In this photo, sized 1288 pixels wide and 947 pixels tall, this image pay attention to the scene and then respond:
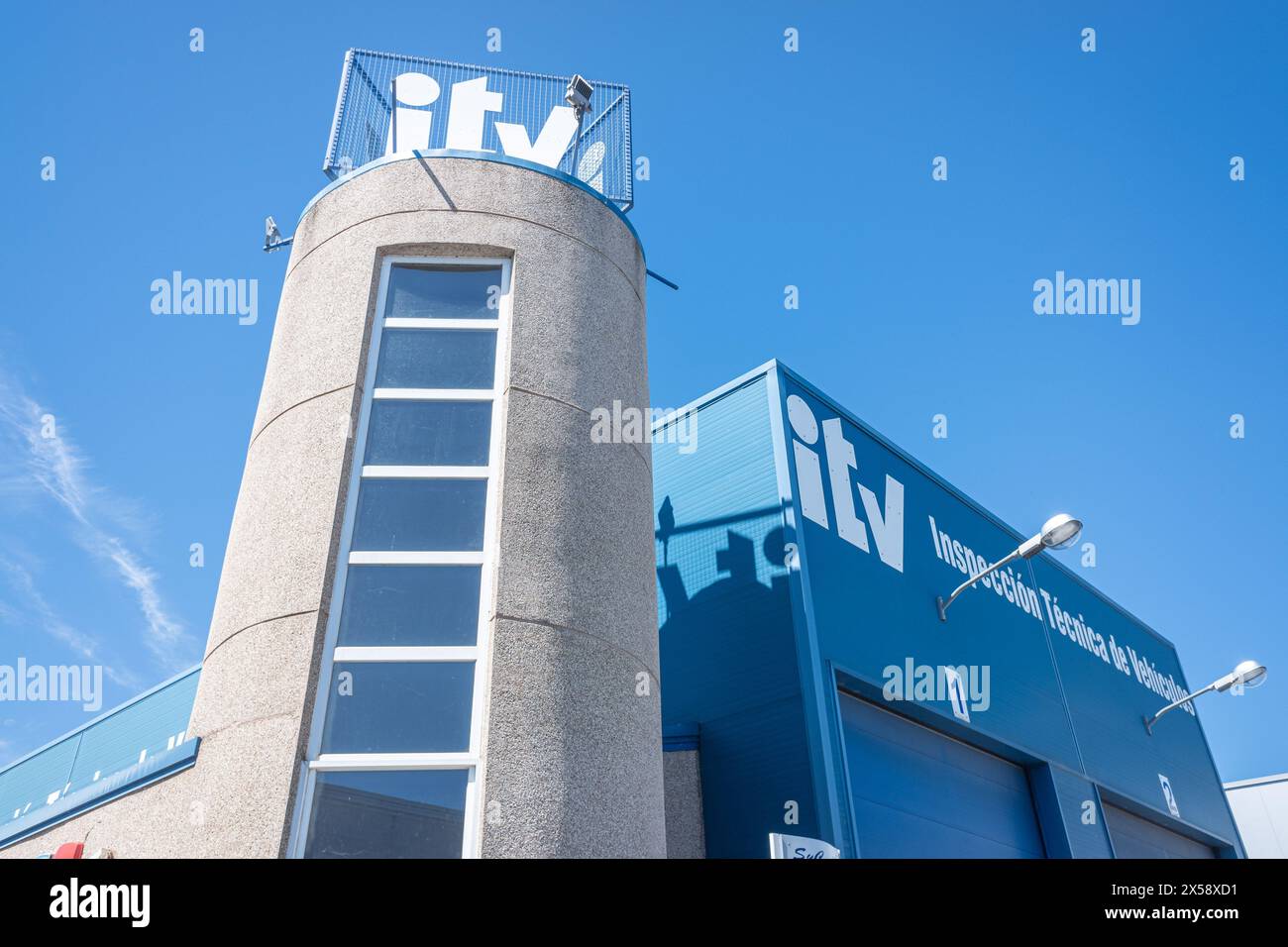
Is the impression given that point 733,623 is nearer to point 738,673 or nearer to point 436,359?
point 738,673

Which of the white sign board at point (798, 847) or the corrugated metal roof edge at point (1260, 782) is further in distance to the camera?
the corrugated metal roof edge at point (1260, 782)

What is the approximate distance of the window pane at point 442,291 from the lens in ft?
29.6

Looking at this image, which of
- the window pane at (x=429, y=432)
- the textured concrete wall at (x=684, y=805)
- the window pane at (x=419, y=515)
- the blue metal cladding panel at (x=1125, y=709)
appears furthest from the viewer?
the blue metal cladding panel at (x=1125, y=709)

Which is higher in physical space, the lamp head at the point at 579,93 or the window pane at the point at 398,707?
the lamp head at the point at 579,93

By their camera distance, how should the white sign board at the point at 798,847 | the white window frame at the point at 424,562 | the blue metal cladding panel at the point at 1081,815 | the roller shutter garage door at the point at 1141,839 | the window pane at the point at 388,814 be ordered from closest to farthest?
the window pane at the point at 388,814
the white window frame at the point at 424,562
the white sign board at the point at 798,847
the blue metal cladding panel at the point at 1081,815
the roller shutter garage door at the point at 1141,839

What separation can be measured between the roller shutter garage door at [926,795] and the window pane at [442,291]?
20.2 ft

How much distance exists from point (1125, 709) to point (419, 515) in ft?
52.4

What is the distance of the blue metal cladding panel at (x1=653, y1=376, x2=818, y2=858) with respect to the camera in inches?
420

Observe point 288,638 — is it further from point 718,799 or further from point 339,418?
point 718,799

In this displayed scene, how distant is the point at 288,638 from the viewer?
7309mm

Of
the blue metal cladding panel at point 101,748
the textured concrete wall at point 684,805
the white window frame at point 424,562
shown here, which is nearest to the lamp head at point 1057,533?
the textured concrete wall at point 684,805

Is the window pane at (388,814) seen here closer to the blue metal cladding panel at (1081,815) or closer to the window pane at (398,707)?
the window pane at (398,707)

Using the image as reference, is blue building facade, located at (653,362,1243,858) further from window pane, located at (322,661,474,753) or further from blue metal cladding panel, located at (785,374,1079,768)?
window pane, located at (322,661,474,753)
